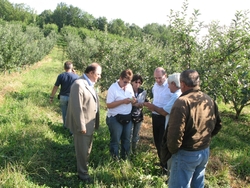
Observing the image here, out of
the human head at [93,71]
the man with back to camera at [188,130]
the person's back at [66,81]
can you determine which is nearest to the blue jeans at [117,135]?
the human head at [93,71]

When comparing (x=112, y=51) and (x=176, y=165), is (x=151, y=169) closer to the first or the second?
(x=176, y=165)

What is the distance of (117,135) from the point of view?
3.98 m

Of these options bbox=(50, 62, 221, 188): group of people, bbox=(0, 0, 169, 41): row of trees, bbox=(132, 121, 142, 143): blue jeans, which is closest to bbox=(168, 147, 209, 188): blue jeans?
bbox=(50, 62, 221, 188): group of people

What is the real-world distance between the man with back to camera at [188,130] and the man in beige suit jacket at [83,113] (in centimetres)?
142

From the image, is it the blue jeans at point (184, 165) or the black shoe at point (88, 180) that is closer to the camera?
the blue jeans at point (184, 165)

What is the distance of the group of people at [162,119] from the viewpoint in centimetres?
244

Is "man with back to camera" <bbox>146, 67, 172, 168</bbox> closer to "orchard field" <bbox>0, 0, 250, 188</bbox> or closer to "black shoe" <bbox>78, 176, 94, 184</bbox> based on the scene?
"orchard field" <bbox>0, 0, 250, 188</bbox>

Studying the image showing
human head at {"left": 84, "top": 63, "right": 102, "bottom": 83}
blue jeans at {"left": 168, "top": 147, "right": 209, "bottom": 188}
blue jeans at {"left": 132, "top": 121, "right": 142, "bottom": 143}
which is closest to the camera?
blue jeans at {"left": 168, "top": 147, "right": 209, "bottom": 188}

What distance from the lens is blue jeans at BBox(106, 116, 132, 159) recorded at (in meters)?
3.94

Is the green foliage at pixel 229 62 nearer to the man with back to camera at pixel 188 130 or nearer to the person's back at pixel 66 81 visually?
the man with back to camera at pixel 188 130

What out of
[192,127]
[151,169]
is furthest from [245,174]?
[192,127]

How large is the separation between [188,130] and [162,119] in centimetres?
162

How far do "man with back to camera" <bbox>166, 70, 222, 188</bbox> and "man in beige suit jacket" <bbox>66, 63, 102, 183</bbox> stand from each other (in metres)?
1.42

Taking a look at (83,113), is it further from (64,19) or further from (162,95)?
(64,19)
